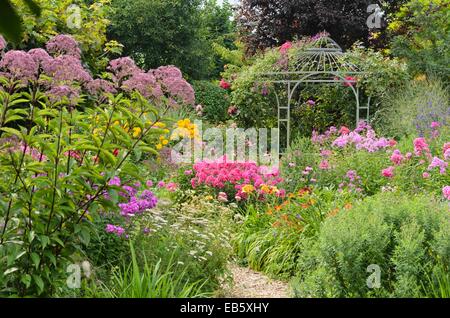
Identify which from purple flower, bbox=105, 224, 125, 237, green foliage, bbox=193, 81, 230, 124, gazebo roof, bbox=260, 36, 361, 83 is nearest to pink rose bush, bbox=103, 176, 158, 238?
purple flower, bbox=105, 224, 125, 237

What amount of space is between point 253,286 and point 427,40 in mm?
10774

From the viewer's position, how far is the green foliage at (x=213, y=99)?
16.6 metres

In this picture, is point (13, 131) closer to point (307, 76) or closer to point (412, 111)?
point (412, 111)

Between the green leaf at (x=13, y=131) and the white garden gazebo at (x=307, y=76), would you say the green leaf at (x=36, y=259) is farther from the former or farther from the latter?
the white garden gazebo at (x=307, y=76)

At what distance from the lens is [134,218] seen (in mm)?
4352

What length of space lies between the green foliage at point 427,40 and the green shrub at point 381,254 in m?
9.24

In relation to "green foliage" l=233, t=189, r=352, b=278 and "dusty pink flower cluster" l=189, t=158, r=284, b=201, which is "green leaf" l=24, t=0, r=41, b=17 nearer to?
"green foliage" l=233, t=189, r=352, b=278

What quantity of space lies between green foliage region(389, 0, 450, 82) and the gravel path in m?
8.39

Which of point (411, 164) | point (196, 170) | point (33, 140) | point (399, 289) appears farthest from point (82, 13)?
point (399, 289)

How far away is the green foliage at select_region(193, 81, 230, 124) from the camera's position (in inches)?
653

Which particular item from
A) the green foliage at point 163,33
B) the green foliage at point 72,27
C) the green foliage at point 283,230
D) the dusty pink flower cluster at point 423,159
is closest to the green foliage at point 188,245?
the green foliage at point 283,230

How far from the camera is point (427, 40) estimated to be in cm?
1416
